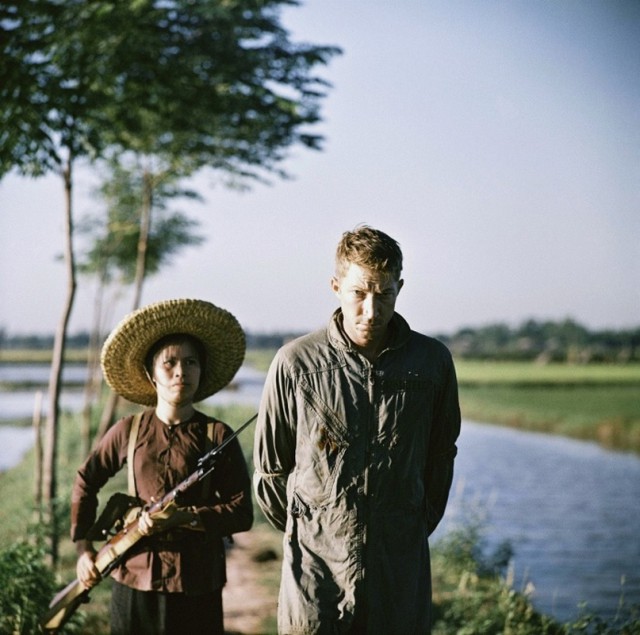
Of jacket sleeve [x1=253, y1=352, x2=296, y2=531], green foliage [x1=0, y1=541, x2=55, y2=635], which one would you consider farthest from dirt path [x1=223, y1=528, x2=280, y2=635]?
jacket sleeve [x1=253, y1=352, x2=296, y2=531]

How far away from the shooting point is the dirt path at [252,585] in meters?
6.33

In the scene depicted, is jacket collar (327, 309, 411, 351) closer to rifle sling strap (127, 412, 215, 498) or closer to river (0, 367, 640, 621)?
rifle sling strap (127, 412, 215, 498)

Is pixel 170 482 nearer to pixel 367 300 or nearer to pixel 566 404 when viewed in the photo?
pixel 367 300

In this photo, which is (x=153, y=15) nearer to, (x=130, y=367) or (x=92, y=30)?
(x=92, y=30)

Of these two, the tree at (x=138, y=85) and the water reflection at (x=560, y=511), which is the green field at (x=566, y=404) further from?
the tree at (x=138, y=85)

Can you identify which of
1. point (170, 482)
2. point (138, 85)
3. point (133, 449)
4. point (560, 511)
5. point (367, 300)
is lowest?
point (560, 511)

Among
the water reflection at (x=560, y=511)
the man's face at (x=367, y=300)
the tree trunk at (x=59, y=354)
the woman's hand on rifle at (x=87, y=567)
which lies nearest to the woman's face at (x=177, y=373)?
the woman's hand on rifle at (x=87, y=567)

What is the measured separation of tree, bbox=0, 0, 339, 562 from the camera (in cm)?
614

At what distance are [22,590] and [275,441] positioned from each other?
101 inches

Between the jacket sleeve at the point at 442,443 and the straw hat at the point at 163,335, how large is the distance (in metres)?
1.09

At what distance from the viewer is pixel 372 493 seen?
8.77ft

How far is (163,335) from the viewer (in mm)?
3477

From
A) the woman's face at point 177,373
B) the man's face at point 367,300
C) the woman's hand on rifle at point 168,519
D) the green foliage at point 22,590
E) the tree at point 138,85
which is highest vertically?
the tree at point 138,85

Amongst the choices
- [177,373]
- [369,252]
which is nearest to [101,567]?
[177,373]
